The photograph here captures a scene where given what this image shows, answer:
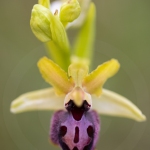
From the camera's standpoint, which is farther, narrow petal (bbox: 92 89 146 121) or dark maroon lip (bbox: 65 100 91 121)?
narrow petal (bbox: 92 89 146 121)

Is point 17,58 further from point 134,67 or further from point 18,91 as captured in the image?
point 134,67

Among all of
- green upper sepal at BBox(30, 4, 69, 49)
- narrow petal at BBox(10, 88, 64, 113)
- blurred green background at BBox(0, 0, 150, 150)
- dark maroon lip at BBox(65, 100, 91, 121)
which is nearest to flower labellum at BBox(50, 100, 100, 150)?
dark maroon lip at BBox(65, 100, 91, 121)

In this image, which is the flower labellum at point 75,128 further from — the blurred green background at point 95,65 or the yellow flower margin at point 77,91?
the blurred green background at point 95,65

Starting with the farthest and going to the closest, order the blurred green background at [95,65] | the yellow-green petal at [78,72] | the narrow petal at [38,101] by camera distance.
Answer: the blurred green background at [95,65], the narrow petal at [38,101], the yellow-green petal at [78,72]

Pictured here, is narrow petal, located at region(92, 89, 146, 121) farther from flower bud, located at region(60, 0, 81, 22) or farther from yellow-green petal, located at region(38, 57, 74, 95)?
flower bud, located at region(60, 0, 81, 22)

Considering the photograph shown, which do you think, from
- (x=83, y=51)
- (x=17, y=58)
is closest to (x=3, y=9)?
(x=17, y=58)

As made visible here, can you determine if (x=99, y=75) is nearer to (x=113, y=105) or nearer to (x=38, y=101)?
(x=113, y=105)

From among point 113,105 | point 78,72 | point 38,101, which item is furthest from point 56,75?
point 113,105

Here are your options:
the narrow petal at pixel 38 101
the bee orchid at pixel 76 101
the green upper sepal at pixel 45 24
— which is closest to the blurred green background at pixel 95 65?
the narrow petal at pixel 38 101
